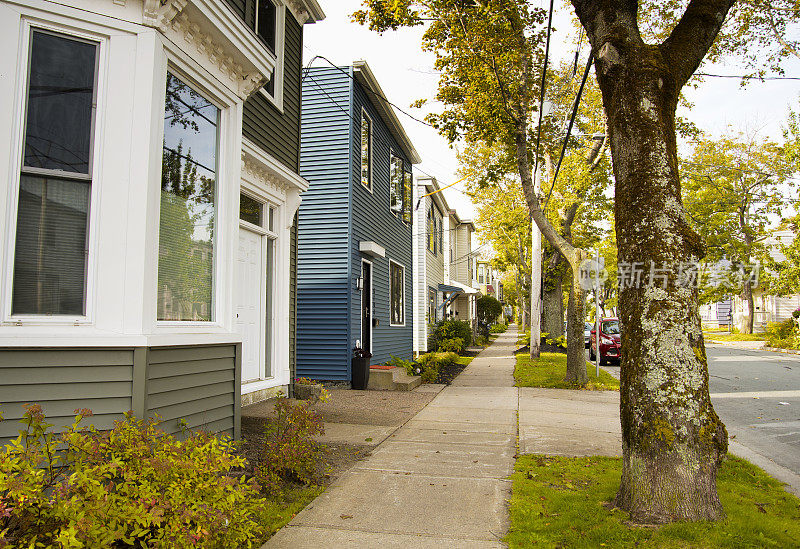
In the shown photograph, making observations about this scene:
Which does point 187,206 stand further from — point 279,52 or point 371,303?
point 371,303

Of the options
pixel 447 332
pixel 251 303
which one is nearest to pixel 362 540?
pixel 251 303

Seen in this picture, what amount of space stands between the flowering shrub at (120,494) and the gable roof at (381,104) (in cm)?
1028

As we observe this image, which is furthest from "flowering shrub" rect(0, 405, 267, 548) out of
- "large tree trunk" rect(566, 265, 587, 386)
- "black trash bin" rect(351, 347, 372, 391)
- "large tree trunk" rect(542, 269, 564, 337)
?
"large tree trunk" rect(542, 269, 564, 337)

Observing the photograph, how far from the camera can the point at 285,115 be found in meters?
9.21

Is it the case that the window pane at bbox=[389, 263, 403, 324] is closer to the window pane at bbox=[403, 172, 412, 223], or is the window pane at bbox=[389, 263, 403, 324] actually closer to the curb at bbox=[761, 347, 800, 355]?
the window pane at bbox=[403, 172, 412, 223]

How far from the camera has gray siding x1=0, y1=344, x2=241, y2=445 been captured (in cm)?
370

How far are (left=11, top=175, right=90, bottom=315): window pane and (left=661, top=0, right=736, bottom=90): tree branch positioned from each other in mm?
4685

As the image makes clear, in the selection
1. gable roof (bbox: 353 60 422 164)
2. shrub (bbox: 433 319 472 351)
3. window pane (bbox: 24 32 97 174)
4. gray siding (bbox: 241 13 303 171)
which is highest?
gable roof (bbox: 353 60 422 164)

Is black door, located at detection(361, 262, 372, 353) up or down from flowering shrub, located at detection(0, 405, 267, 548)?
up

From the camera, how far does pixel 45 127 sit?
4008 mm

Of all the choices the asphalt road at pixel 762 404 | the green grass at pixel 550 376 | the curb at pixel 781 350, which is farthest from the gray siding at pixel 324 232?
the curb at pixel 781 350

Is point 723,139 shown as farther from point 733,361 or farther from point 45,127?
point 45,127

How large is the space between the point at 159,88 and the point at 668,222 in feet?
13.3

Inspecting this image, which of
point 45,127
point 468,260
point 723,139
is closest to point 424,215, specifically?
point 468,260
